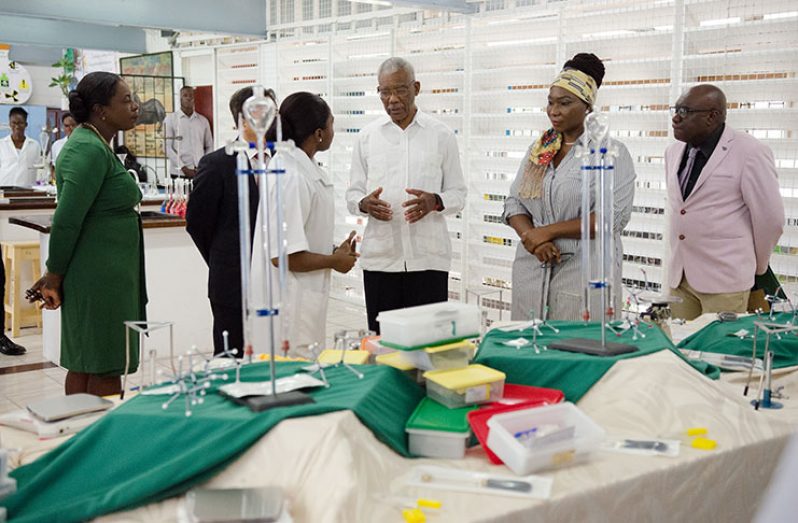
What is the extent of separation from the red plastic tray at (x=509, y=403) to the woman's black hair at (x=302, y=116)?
4.36 feet

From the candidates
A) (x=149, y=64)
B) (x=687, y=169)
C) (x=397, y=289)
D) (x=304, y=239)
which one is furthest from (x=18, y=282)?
(x=149, y=64)

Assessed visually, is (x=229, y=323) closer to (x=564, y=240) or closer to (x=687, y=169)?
→ (x=564, y=240)

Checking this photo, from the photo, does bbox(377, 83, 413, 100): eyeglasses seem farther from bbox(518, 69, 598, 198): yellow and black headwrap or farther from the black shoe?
the black shoe

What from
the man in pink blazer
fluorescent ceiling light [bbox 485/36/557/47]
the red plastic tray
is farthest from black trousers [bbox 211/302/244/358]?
fluorescent ceiling light [bbox 485/36/557/47]

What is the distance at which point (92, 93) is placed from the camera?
3.43 meters

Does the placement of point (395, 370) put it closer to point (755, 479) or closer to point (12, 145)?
point (755, 479)

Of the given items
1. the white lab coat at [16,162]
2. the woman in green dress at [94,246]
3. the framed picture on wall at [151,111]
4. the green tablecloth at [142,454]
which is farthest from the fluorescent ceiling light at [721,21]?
the framed picture on wall at [151,111]

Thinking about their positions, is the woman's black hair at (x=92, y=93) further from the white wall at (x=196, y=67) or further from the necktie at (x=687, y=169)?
the white wall at (x=196, y=67)

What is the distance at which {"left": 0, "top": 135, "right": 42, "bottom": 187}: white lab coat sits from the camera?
373 inches

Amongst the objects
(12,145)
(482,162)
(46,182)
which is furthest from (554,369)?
(12,145)

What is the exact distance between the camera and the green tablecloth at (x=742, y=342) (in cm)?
281

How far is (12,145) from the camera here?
9492mm

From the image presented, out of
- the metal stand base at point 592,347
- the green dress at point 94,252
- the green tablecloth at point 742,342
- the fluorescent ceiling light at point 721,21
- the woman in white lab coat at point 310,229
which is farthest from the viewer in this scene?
the fluorescent ceiling light at point 721,21

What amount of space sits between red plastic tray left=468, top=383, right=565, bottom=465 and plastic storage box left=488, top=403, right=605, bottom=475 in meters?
0.04
